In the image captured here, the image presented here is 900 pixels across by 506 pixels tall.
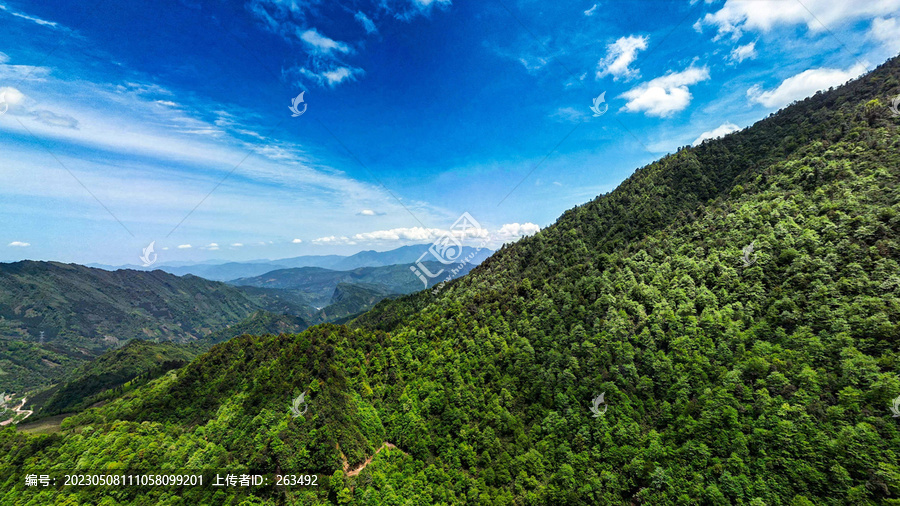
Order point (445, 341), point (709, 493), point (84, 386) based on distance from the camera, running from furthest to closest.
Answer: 1. point (84, 386)
2. point (445, 341)
3. point (709, 493)

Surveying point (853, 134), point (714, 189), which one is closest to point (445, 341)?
point (714, 189)

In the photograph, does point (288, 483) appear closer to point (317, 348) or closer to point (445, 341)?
point (317, 348)

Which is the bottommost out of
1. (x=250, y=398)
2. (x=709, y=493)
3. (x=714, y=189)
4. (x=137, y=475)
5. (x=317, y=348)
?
(x=709, y=493)

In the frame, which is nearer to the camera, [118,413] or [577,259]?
[118,413]

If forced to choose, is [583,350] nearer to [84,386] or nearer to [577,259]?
[577,259]

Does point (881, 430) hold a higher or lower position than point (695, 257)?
lower

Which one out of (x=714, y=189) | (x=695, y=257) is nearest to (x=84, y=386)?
(x=695, y=257)

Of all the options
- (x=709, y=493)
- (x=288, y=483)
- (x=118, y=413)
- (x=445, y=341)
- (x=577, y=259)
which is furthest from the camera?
(x=577, y=259)
